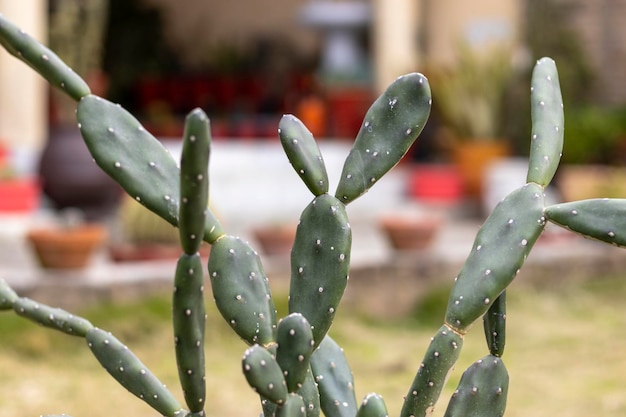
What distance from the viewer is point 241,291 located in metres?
2.32

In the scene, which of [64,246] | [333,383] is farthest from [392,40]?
[333,383]

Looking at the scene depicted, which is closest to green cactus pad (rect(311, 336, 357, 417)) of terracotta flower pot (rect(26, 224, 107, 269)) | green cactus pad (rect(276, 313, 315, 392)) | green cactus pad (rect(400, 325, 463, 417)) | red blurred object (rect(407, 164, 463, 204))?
green cactus pad (rect(400, 325, 463, 417))

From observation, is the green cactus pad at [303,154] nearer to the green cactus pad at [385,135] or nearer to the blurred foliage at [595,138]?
the green cactus pad at [385,135]

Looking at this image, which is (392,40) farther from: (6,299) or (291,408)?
(291,408)

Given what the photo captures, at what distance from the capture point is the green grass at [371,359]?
5.85 metres

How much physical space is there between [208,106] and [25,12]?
17.7ft

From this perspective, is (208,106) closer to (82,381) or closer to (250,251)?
(82,381)

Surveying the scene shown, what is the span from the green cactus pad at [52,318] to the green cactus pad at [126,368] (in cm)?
3

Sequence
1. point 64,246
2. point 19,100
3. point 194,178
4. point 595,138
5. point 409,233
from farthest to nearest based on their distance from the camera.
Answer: point 595,138
point 19,100
point 409,233
point 64,246
point 194,178

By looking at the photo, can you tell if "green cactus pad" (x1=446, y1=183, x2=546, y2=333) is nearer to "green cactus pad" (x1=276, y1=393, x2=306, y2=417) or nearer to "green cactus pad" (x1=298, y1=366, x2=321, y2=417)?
"green cactus pad" (x1=298, y1=366, x2=321, y2=417)

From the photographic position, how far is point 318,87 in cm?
1234

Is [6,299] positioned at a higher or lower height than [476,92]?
higher

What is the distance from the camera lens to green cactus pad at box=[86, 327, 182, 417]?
243 centimetres

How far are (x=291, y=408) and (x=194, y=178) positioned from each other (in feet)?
Result: 1.64
